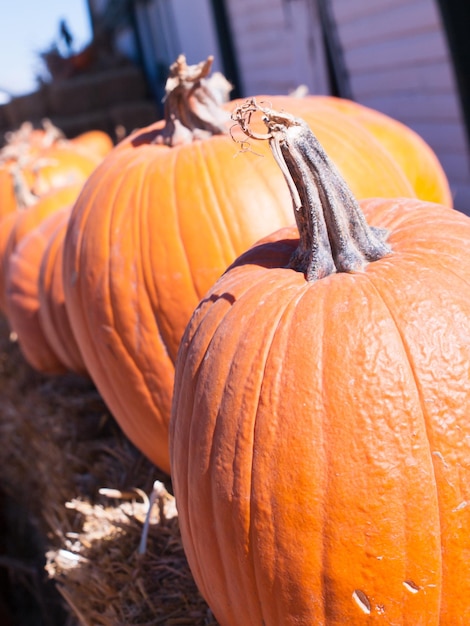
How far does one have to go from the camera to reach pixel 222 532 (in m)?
1.19

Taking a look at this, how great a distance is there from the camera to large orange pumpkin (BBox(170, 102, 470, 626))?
3.52 ft

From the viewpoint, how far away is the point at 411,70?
495 cm

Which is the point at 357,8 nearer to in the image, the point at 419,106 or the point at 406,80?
the point at 406,80

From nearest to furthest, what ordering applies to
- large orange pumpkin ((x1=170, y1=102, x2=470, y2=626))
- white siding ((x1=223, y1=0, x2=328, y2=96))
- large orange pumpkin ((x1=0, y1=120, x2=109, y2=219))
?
1. large orange pumpkin ((x1=170, y1=102, x2=470, y2=626))
2. large orange pumpkin ((x1=0, y1=120, x2=109, y2=219))
3. white siding ((x1=223, y1=0, x2=328, y2=96))

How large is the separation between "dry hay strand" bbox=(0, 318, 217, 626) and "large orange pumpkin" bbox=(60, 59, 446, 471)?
0.72 feet

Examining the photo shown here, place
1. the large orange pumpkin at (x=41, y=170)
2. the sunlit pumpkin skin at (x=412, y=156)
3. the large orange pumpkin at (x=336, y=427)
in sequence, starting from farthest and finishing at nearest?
the large orange pumpkin at (x=41, y=170), the sunlit pumpkin skin at (x=412, y=156), the large orange pumpkin at (x=336, y=427)

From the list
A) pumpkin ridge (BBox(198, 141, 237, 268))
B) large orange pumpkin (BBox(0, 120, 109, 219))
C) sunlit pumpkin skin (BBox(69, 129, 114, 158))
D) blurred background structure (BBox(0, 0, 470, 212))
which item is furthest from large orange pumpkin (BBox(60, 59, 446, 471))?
sunlit pumpkin skin (BBox(69, 129, 114, 158))

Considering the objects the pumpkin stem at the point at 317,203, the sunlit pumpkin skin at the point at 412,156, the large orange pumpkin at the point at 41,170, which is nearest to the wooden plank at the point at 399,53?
the sunlit pumpkin skin at the point at 412,156

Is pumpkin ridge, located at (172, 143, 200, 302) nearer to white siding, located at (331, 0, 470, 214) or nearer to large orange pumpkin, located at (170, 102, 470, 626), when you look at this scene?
large orange pumpkin, located at (170, 102, 470, 626)

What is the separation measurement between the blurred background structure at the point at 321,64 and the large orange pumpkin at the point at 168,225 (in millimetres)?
2537

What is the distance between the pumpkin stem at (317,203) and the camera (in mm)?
1152

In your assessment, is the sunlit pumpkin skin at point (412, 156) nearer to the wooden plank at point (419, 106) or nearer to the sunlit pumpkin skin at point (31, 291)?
the sunlit pumpkin skin at point (31, 291)

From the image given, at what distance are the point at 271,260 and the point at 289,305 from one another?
0.17 m

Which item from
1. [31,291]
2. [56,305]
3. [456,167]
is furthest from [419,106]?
[56,305]
